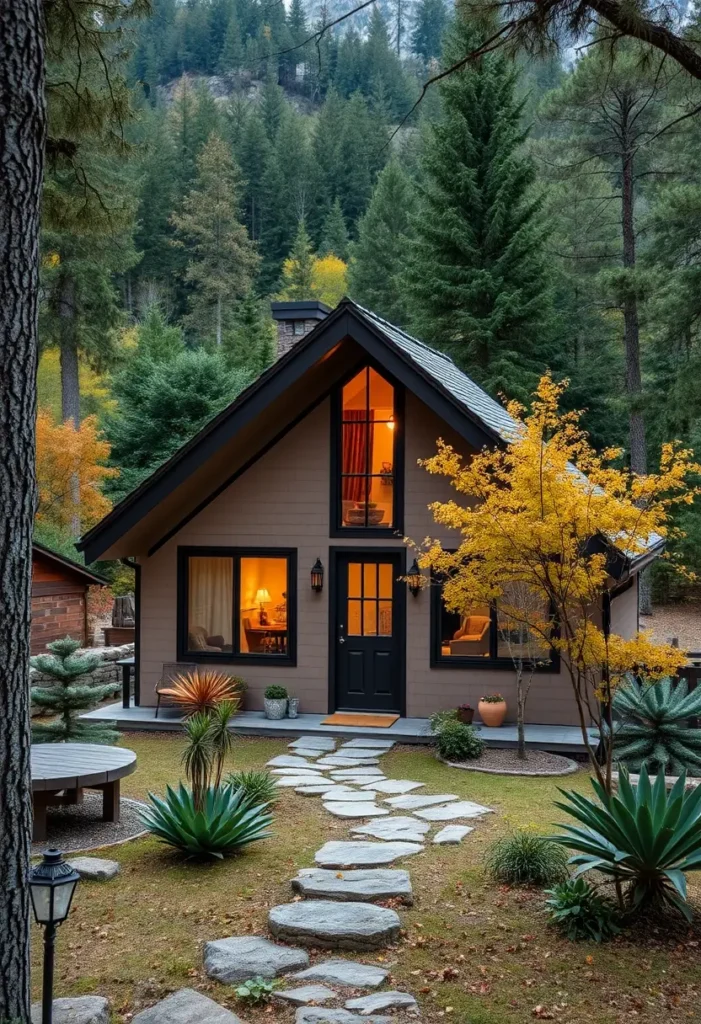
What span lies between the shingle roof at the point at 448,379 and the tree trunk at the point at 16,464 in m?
7.68

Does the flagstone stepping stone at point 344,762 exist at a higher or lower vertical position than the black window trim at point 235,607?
lower

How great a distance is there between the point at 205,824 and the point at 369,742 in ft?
15.9

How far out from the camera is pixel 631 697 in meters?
10.0

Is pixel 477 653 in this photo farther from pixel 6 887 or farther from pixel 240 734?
pixel 6 887

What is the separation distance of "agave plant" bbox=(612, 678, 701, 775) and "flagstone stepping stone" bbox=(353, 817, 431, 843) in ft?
8.43

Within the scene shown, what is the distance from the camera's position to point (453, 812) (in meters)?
8.53

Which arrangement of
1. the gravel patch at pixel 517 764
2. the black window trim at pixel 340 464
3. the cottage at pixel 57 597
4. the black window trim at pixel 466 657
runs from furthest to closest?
1. the cottage at pixel 57 597
2. the black window trim at pixel 340 464
3. the black window trim at pixel 466 657
4. the gravel patch at pixel 517 764

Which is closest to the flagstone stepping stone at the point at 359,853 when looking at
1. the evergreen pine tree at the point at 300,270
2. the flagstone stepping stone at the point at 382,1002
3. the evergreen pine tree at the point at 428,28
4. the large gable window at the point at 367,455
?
the flagstone stepping stone at the point at 382,1002

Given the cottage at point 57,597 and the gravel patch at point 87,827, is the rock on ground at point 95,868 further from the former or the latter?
the cottage at point 57,597

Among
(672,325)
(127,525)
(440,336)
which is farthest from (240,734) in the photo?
(440,336)

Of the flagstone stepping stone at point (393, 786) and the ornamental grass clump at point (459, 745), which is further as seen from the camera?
the ornamental grass clump at point (459, 745)

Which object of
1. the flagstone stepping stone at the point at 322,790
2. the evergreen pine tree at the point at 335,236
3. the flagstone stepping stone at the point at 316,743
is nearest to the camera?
the flagstone stepping stone at the point at 322,790

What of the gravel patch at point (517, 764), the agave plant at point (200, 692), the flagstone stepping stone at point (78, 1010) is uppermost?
the agave plant at point (200, 692)

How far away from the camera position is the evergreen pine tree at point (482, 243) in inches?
995
